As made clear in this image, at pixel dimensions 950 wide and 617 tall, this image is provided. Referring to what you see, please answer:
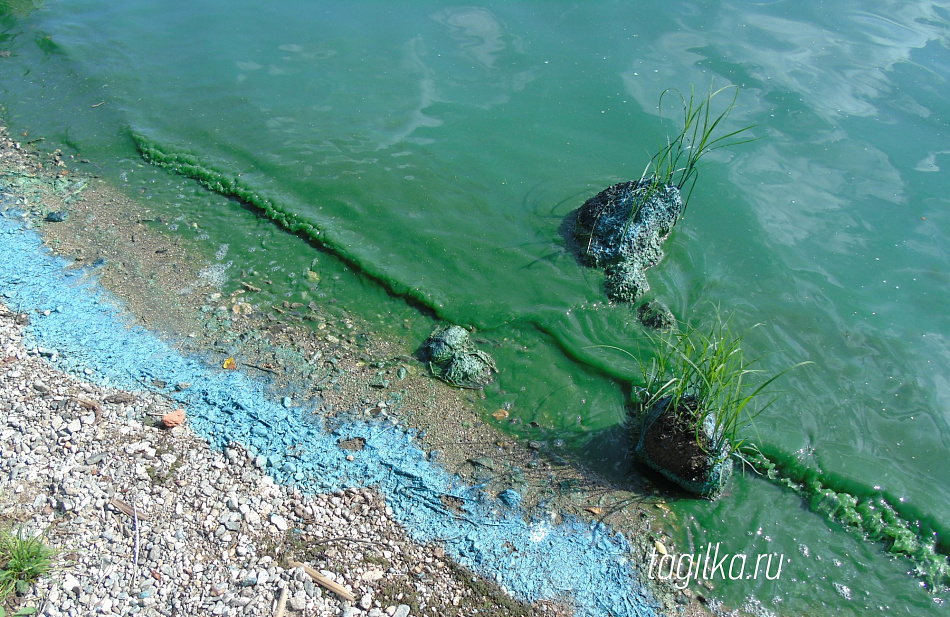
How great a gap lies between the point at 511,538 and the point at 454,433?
79cm

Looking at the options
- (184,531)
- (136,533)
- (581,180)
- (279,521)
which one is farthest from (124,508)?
(581,180)

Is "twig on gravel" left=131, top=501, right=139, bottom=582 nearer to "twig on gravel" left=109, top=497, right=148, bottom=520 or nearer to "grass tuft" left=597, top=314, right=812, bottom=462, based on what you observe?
"twig on gravel" left=109, top=497, right=148, bottom=520

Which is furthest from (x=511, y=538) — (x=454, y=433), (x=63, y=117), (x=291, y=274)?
(x=63, y=117)

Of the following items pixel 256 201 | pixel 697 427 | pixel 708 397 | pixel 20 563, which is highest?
pixel 708 397

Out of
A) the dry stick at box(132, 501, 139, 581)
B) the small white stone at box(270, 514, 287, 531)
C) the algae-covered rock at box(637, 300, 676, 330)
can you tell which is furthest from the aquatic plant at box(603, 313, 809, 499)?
the dry stick at box(132, 501, 139, 581)

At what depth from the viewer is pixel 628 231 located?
16.5 ft

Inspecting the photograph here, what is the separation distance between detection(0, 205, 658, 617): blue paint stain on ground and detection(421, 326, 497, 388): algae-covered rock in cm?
57

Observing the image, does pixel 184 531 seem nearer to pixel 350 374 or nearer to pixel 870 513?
pixel 350 374

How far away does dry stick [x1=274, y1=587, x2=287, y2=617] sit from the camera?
2.88m

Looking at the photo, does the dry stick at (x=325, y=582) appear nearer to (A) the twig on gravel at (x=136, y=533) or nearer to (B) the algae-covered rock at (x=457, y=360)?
(A) the twig on gravel at (x=136, y=533)

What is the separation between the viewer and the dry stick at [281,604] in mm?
2875

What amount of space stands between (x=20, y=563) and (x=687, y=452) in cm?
339

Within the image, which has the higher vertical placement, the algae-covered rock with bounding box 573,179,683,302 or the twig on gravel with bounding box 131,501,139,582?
the algae-covered rock with bounding box 573,179,683,302

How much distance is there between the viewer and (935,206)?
554cm
